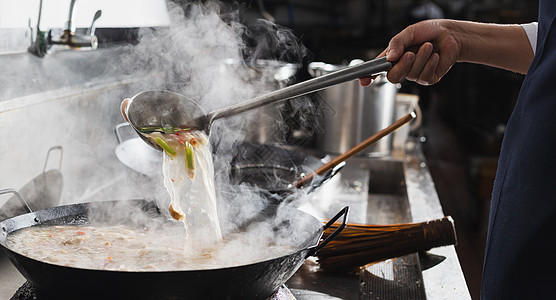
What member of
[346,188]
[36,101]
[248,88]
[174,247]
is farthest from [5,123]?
[346,188]

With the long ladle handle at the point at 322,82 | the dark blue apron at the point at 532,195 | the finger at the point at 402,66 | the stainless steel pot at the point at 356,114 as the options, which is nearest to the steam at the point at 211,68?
the stainless steel pot at the point at 356,114

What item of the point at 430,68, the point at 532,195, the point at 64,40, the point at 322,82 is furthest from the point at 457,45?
the point at 64,40

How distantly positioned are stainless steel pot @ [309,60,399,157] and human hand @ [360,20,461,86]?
4.99ft

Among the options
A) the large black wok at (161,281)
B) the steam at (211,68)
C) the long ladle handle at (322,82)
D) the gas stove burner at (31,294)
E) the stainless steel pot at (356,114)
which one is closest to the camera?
the large black wok at (161,281)

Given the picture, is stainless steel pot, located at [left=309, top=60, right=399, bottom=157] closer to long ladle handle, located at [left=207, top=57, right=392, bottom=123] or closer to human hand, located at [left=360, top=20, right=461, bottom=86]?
human hand, located at [left=360, top=20, right=461, bottom=86]

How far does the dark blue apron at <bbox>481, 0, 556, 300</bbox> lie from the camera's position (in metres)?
1.15

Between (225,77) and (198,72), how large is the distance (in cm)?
17

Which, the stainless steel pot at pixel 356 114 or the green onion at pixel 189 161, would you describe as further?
the stainless steel pot at pixel 356 114

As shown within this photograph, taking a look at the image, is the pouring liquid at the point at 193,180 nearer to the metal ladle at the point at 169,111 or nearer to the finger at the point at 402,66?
the metal ladle at the point at 169,111

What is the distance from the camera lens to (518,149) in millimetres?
1222

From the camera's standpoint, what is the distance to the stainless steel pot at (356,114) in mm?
3236

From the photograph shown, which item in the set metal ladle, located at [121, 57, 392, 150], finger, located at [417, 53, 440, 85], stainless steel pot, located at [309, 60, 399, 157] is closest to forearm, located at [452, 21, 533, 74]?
finger, located at [417, 53, 440, 85]

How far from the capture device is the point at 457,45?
5.49 feet

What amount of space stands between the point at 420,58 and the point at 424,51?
0.03 meters
